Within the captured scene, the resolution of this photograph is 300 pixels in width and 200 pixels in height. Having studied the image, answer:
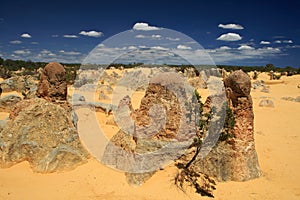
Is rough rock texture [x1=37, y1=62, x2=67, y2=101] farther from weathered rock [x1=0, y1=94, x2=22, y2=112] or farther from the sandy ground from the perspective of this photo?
the sandy ground

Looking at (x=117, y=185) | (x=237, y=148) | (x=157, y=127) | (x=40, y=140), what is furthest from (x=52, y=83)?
(x=237, y=148)

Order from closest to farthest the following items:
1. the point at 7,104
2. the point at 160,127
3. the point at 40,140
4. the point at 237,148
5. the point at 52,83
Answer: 1. the point at 237,148
2. the point at 40,140
3. the point at 160,127
4. the point at 52,83
5. the point at 7,104

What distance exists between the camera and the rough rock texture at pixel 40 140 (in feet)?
19.4

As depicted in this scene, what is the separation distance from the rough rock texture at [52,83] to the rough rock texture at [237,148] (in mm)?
5523

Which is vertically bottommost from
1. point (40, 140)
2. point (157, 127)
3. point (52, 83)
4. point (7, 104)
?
point (40, 140)

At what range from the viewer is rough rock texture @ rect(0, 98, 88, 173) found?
593 cm

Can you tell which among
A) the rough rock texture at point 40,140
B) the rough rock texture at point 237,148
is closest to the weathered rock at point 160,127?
the rough rock texture at point 237,148

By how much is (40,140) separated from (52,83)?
3398 millimetres

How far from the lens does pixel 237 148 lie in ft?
18.4

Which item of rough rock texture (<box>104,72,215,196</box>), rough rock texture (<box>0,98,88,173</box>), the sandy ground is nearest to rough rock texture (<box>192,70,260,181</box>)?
the sandy ground

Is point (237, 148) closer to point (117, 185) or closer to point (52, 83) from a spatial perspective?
point (117, 185)

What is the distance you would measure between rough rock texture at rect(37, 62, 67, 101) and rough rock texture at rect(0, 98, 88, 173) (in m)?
Answer: 2.49

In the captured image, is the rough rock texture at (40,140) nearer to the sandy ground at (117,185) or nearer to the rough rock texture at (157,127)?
the sandy ground at (117,185)

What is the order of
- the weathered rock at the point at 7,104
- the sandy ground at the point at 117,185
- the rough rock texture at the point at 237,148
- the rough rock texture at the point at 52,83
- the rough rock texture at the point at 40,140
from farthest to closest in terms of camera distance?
1. the weathered rock at the point at 7,104
2. the rough rock texture at the point at 52,83
3. the rough rock texture at the point at 40,140
4. the rough rock texture at the point at 237,148
5. the sandy ground at the point at 117,185
